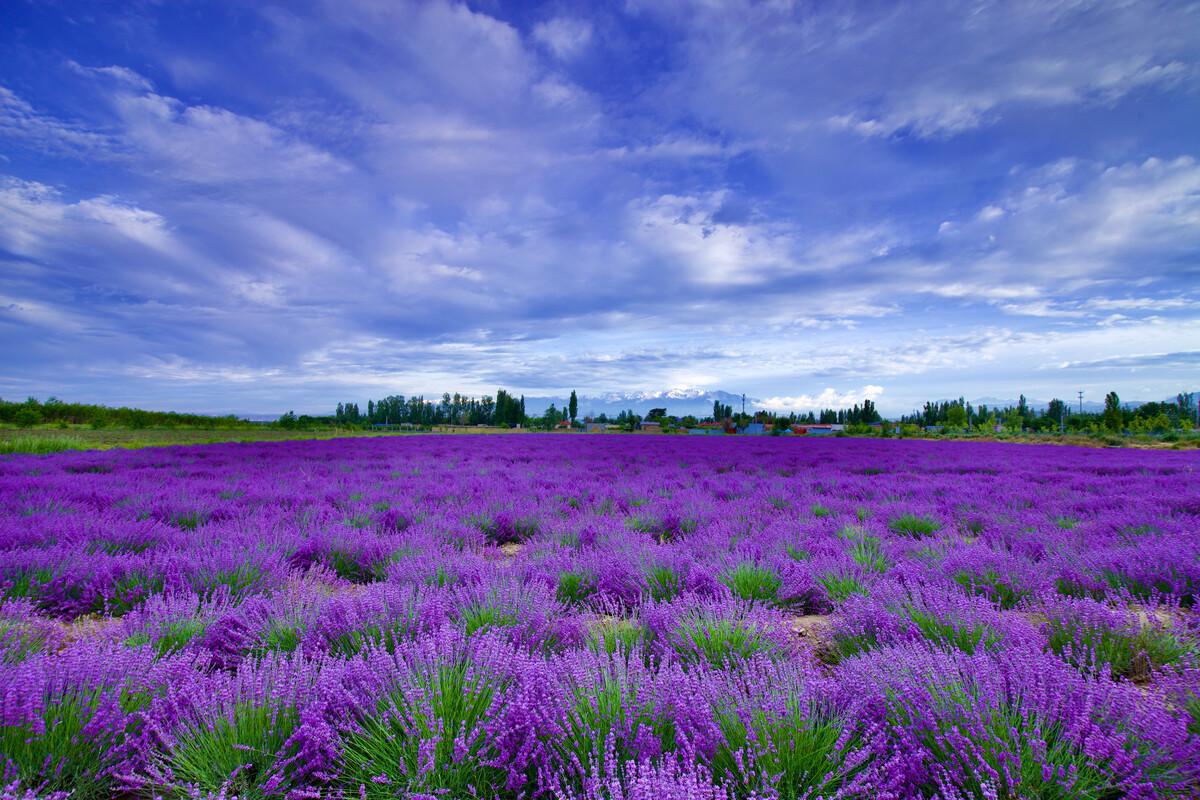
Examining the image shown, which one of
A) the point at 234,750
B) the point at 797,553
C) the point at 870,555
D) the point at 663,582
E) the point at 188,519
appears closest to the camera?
the point at 234,750

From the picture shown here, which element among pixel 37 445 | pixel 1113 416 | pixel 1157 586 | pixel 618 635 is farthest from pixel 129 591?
pixel 1113 416

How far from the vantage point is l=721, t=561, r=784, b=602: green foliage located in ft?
10.9

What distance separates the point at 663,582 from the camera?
11.4 feet

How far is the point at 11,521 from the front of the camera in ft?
15.1

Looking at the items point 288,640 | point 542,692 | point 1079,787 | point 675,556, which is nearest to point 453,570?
point 288,640

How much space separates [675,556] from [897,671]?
197 centimetres

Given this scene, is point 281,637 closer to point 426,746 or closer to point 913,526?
point 426,746

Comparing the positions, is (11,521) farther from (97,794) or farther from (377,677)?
(377,677)

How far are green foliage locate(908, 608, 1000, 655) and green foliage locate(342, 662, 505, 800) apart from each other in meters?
2.11

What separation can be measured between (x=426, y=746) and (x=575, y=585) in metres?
2.11

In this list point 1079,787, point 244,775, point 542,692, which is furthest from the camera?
point 542,692

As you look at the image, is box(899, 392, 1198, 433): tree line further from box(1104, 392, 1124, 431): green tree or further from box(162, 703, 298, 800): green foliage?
box(162, 703, 298, 800): green foliage

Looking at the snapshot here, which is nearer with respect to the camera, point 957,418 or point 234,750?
point 234,750

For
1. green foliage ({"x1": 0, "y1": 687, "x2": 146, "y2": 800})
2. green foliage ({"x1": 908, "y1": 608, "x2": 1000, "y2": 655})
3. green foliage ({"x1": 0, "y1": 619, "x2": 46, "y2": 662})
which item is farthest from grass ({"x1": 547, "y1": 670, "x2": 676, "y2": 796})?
green foliage ({"x1": 0, "y1": 619, "x2": 46, "y2": 662})
